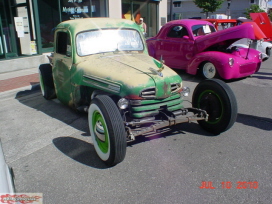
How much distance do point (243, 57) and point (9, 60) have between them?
7.40m

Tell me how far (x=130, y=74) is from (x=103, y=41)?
1.16 metres

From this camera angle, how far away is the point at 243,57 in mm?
7484

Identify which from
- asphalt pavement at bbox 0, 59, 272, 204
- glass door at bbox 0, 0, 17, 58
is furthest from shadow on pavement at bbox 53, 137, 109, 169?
glass door at bbox 0, 0, 17, 58

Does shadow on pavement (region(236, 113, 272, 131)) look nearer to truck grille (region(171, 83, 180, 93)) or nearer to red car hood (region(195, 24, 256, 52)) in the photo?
truck grille (region(171, 83, 180, 93))

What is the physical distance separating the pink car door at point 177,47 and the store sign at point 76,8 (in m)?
4.81

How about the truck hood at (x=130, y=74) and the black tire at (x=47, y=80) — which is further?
the black tire at (x=47, y=80)

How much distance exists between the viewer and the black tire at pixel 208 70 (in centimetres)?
741

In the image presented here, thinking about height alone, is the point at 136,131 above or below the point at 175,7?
below

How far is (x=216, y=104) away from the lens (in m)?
3.97

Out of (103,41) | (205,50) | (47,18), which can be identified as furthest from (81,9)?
(103,41)

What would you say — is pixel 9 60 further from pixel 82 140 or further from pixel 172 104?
pixel 172 104

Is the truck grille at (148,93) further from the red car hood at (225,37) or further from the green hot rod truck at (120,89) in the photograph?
the red car hood at (225,37)

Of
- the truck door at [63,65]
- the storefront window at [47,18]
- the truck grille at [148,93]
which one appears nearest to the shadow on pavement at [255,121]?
the truck grille at [148,93]

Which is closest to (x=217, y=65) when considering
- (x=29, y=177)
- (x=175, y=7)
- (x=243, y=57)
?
(x=243, y=57)
